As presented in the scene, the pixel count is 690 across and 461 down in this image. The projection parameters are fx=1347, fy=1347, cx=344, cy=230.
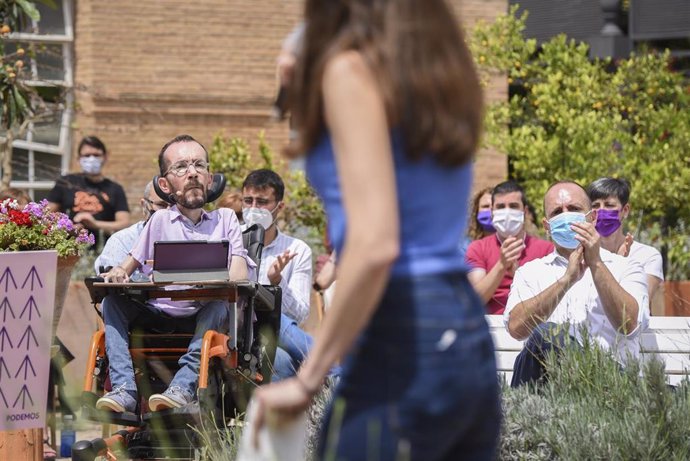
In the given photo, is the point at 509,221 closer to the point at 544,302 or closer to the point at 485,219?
the point at 485,219

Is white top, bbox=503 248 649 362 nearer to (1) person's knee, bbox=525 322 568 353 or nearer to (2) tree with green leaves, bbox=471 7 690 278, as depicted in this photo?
(1) person's knee, bbox=525 322 568 353

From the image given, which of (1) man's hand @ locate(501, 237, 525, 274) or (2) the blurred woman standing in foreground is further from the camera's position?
(1) man's hand @ locate(501, 237, 525, 274)

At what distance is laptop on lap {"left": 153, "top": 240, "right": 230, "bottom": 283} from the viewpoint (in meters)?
6.66

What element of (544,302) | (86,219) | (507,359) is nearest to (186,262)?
(544,302)

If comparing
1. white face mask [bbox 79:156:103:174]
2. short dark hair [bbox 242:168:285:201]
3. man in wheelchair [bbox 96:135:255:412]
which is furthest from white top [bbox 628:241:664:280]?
white face mask [bbox 79:156:103:174]

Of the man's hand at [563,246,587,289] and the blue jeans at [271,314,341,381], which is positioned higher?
the man's hand at [563,246,587,289]

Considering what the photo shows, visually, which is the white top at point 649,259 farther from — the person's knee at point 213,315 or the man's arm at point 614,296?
the person's knee at point 213,315

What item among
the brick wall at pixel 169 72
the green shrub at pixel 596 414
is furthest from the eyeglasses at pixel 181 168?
the brick wall at pixel 169 72

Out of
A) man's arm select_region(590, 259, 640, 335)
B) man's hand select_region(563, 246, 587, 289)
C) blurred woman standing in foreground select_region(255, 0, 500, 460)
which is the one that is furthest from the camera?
man's hand select_region(563, 246, 587, 289)

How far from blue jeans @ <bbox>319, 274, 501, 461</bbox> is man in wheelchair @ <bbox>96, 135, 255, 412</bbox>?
420cm

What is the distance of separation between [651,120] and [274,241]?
21.3 ft

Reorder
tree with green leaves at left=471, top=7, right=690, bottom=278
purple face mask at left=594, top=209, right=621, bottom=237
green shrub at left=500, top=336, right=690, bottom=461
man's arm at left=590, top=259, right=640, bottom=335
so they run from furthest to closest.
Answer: tree with green leaves at left=471, top=7, right=690, bottom=278
purple face mask at left=594, top=209, right=621, bottom=237
man's arm at left=590, top=259, right=640, bottom=335
green shrub at left=500, top=336, right=690, bottom=461

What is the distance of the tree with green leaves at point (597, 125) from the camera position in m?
13.3

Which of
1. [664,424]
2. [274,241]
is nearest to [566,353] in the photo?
[664,424]
